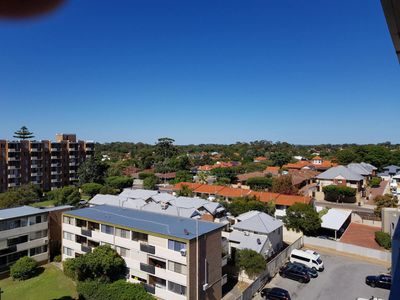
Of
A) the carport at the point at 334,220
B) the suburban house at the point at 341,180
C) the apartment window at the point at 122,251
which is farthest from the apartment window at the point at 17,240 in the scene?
the suburban house at the point at 341,180

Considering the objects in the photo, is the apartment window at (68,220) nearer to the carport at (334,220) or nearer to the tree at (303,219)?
the tree at (303,219)

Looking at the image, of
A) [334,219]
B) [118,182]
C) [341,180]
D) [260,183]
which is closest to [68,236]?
[334,219]

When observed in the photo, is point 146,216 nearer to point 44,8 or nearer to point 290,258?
point 290,258

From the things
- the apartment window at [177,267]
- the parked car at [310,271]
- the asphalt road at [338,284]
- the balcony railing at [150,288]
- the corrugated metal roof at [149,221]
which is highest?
the corrugated metal roof at [149,221]

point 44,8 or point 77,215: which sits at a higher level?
point 44,8

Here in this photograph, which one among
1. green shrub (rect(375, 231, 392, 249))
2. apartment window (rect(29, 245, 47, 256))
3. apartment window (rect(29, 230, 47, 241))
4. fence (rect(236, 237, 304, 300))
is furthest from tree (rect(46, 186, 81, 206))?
green shrub (rect(375, 231, 392, 249))

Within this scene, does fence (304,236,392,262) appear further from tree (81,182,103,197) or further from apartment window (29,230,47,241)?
tree (81,182,103,197)

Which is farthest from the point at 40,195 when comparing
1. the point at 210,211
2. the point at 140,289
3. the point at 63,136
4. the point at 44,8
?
the point at 44,8
